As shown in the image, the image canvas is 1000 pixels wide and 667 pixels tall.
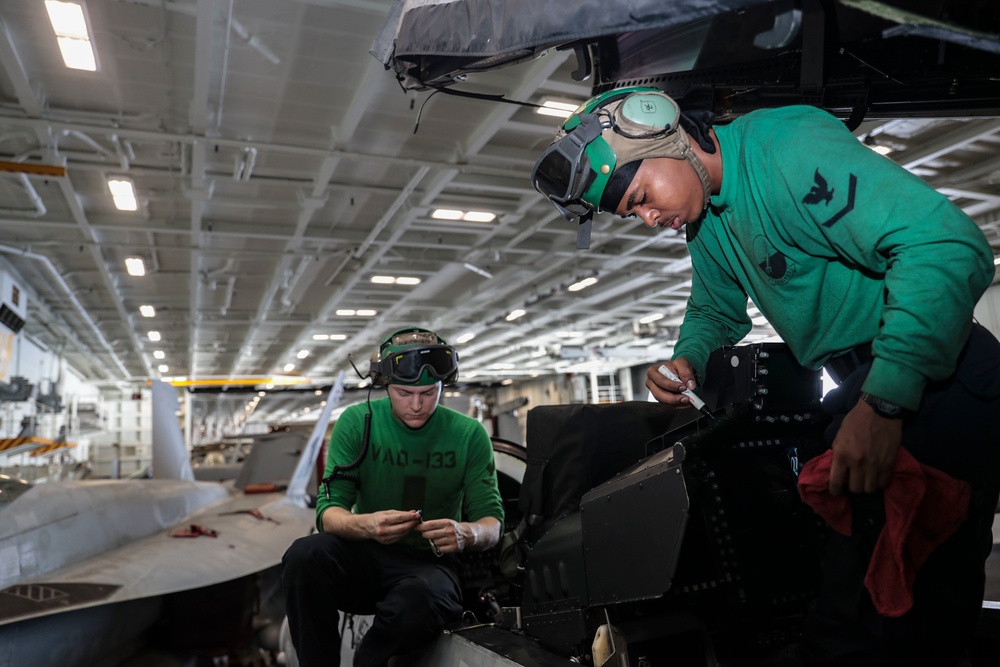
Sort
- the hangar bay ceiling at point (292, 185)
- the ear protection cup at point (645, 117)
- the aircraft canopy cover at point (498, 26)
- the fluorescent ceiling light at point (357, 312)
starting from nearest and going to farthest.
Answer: the aircraft canopy cover at point (498, 26) < the ear protection cup at point (645, 117) < the hangar bay ceiling at point (292, 185) < the fluorescent ceiling light at point (357, 312)

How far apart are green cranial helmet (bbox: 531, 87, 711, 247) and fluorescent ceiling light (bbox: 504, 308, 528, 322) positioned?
18751mm

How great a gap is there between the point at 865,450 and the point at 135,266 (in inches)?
641

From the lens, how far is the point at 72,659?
394cm

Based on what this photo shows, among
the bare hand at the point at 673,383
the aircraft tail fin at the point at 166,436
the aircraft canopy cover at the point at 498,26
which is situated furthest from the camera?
the aircraft tail fin at the point at 166,436

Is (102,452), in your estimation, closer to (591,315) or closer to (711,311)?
(591,315)

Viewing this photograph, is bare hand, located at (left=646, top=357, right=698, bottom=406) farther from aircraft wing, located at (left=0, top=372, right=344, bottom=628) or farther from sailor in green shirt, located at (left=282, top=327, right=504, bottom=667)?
aircraft wing, located at (left=0, top=372, right=344, bottom=628)

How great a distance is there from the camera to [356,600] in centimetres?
300

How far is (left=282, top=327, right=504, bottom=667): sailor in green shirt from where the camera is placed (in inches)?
108

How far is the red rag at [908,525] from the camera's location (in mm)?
1344

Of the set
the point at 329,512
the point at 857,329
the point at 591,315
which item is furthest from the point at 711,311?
the point at 591,315

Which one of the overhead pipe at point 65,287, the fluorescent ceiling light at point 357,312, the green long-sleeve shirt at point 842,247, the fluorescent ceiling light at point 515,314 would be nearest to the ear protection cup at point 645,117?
the green long-sleeve shirt at point 842,247

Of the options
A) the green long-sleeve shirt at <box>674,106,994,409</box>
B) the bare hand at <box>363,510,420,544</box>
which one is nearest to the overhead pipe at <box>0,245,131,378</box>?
the bare hand at <box>363,510,420,544</box>

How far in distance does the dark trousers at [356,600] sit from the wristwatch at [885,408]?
6.29ft

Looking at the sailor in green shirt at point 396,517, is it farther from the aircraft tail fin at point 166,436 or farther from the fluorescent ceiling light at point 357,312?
the fluorescent ceiling light at point 357,312
